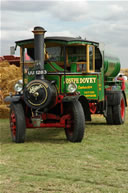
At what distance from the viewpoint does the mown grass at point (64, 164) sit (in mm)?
5566

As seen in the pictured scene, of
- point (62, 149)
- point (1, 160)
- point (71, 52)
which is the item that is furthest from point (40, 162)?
point (71, 52)

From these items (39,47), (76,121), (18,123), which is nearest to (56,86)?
(39,47)

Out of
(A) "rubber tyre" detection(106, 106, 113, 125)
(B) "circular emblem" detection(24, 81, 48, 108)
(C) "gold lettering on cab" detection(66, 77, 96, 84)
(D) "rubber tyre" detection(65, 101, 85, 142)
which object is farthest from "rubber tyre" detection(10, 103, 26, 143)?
(A) "rubber tyre" detection(106, 106, 113, 125)

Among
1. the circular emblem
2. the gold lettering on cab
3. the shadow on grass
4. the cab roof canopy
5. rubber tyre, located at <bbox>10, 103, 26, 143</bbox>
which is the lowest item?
the shadow on grass

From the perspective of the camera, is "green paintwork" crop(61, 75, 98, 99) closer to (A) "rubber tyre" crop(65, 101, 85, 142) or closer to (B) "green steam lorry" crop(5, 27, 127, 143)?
(B) "green steam lorry" crop(5, 27, 127, 143)

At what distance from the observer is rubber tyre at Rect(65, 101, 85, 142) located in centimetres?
889

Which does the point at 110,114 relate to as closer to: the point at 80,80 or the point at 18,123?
the point at 80,80

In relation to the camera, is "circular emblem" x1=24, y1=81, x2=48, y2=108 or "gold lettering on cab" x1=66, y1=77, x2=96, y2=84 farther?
"gold lettering on cab" x1=66, y1=77, x2=96, y2=84

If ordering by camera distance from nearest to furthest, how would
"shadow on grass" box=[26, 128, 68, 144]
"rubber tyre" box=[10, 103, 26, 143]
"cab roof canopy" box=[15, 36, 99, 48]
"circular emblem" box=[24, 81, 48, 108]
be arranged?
1. "circular emblem" box=[24, 81, 48, 108]
2. "rubber tyre" box=[10, 103, 26, 143]
3. "cab roof canopy" box=[15, 36, 99, 48]
4. "shadow on grass" box=[26, 128, 68, 144]

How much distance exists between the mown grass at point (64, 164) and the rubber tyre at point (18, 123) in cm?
17

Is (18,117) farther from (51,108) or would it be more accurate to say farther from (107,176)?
(107,176)

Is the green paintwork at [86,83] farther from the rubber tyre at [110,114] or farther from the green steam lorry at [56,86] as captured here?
the rubber tyre at [110,114]

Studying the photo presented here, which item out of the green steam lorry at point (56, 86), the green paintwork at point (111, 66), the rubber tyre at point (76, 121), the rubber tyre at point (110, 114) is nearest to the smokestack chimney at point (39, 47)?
the green steam lorry at point (56, 86)

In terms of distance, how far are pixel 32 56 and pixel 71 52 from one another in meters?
1.06
